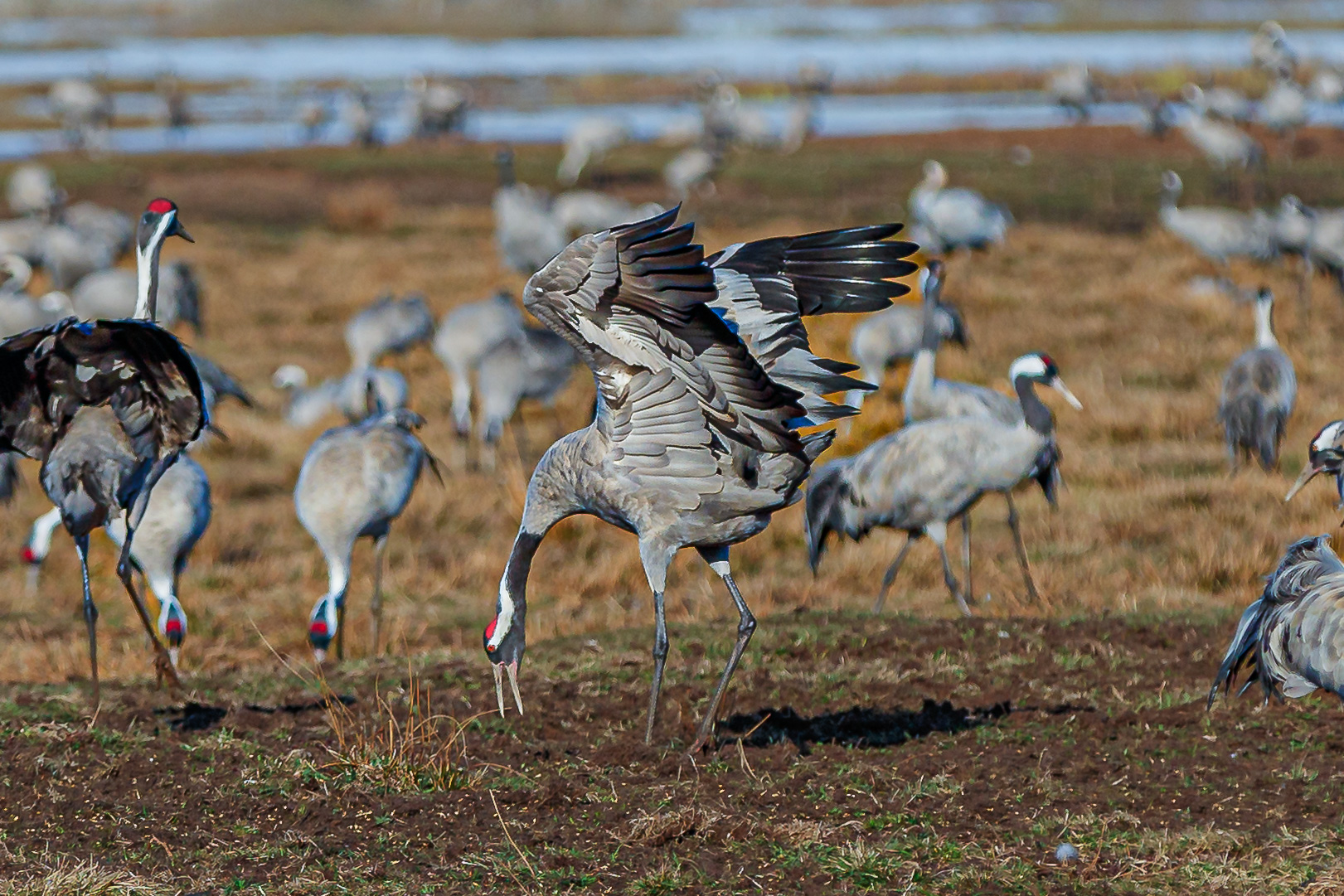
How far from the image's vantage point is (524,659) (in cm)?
659

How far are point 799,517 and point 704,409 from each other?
495 cm

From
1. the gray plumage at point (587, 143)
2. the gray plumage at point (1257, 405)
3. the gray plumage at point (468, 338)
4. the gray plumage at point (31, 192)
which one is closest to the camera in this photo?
the gray plumage at point (1257, 405)

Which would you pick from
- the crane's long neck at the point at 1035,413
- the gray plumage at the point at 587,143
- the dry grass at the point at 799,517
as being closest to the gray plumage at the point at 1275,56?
the dry grass at the point at 799,517

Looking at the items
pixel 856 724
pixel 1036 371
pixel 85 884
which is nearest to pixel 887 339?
pixel 1036 371

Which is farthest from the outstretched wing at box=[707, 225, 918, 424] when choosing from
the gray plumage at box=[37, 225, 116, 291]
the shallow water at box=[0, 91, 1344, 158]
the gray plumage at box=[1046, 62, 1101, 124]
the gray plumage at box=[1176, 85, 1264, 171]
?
the gray plumage at box=[1046, 62, 1101, 124]

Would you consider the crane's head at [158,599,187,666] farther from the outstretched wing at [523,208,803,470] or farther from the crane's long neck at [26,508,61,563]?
the outstretched wing at [523,208,803,470]

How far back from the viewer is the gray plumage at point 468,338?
43.3ft

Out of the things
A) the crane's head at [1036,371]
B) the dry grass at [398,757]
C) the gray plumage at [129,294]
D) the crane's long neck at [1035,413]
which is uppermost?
the crane's head at [1036,371]

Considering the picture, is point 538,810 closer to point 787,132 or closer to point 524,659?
point 524,659

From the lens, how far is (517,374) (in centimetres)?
1232

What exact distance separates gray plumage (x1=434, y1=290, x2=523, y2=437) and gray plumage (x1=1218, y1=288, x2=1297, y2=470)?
555 centimetres

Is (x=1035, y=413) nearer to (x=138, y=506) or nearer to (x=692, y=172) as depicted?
(x=138, y=506)

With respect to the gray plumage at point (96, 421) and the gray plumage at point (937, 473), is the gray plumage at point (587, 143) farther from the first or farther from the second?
the gray plumage at point (96, 421)

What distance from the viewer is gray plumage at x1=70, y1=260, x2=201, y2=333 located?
1471cm
